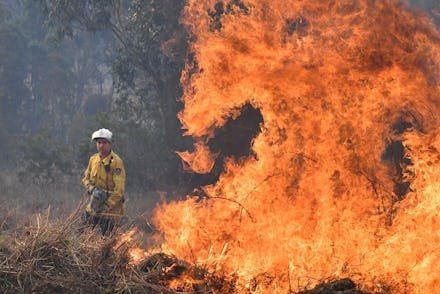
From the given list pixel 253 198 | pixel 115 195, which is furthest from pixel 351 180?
pixel 115 195

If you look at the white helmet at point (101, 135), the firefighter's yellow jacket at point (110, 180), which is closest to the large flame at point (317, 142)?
the firefighter's yellow jacket at point (110, 180)

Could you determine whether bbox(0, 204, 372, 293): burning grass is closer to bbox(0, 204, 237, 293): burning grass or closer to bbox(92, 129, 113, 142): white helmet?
bbox(0, 204, 237, 293): burning grass

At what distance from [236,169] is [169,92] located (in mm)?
8833

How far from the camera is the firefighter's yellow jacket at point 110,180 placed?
7.23m

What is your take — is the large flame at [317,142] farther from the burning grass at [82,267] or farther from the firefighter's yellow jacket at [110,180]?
the firefighter's yellow jacket at [110,180]

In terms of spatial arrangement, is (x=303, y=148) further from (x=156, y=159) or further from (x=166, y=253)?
(x=156, y=159)

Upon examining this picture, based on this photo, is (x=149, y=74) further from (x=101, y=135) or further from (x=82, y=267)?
Result: (x=82, y=267)

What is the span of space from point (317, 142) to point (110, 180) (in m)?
2.65

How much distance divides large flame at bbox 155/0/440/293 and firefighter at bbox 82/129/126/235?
802 mm

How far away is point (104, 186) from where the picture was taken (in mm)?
7383

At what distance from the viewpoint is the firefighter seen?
718cm

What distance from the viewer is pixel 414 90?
Answer: 20.4ft

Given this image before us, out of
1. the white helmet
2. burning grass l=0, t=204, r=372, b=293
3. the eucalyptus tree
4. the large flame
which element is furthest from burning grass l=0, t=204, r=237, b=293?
the eucalyptus tree

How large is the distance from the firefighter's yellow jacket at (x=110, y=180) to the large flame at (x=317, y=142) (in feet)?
2.59
